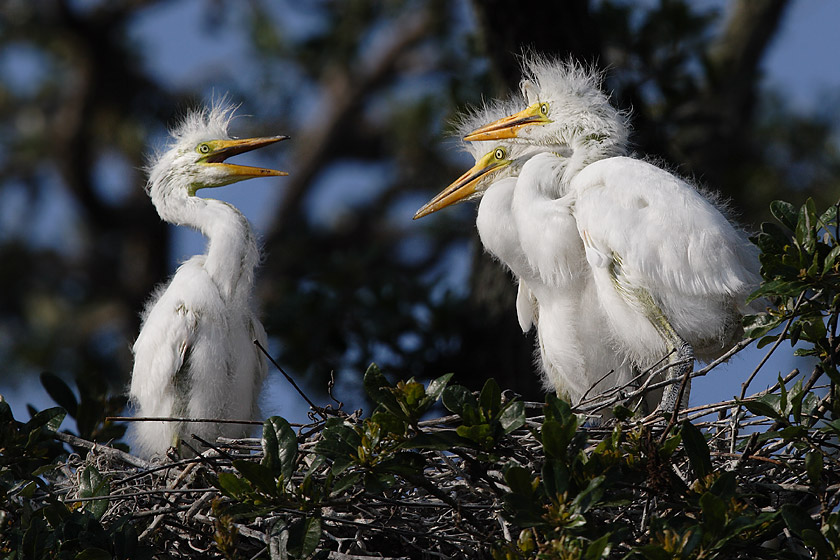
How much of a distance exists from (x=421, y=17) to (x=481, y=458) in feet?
19.5

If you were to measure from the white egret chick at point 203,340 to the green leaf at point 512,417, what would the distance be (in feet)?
3.97

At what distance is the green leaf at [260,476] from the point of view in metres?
1.99

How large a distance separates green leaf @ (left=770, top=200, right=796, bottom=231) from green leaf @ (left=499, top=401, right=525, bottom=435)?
73 centimetres

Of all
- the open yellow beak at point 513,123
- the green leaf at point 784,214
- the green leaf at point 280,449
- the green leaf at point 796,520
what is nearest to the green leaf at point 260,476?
the green leaf at point 280,449

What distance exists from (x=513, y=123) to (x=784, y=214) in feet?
3.70

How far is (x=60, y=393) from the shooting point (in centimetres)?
319

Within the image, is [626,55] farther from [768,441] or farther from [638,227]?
[768,441]

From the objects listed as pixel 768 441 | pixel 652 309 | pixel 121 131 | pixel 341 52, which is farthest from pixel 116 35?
pixel 768 441

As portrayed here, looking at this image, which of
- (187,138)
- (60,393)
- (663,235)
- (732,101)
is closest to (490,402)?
(663,235)

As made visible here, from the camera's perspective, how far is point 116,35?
23.5 ft

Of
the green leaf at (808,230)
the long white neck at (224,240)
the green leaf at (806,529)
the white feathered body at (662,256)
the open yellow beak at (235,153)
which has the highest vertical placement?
the open yellow beak at (235,153)

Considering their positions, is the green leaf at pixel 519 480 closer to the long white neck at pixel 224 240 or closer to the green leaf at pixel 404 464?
the green leaf at pixel 404 464

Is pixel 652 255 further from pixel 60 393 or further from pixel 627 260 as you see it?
pixel 60 393

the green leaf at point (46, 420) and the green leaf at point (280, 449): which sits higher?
the green leaf at point (46, 420)
